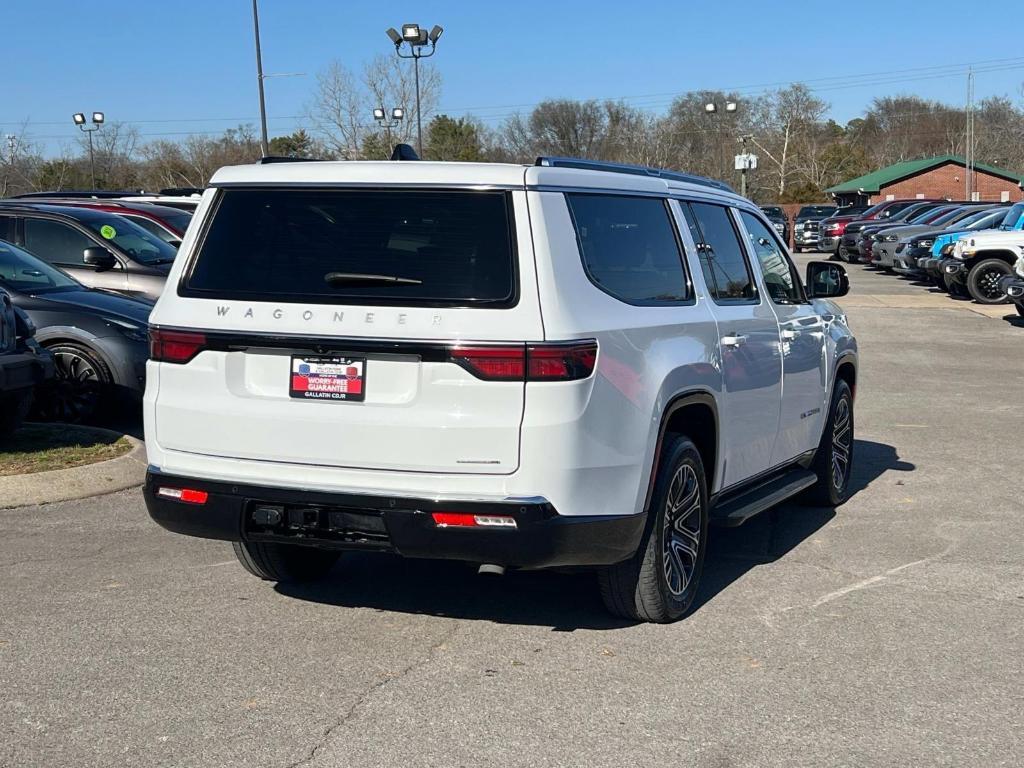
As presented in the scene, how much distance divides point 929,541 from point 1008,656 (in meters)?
1.96

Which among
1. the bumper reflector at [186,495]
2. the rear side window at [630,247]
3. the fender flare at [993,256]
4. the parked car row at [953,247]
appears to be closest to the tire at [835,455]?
the rear side window at [630,247]

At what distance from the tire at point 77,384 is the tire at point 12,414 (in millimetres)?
1136

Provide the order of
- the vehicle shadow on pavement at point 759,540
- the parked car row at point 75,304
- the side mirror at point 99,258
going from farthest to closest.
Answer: the side mirror at point 99,258 → the parked car row at point 75,304 → the vehicle shadow on pavement at point 759,540

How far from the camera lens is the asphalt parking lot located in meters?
4.18

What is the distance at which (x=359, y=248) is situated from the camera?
16.1 feet

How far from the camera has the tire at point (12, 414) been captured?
8.88 m

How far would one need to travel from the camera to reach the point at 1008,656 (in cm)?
510

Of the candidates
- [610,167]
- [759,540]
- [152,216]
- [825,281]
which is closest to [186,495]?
[610,167]


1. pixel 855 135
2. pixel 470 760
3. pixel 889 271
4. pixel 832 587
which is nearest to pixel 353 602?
pixel 470 760

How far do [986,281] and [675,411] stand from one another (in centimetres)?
2113

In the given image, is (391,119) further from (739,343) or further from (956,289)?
(739,343)

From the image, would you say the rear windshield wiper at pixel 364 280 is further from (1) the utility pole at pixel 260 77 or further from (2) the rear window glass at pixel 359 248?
(1) the utility pole at pixel 260 77

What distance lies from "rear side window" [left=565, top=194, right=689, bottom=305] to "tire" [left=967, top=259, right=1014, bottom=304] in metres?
20.5

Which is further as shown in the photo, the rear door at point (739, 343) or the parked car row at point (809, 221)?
the parked car row at point (809, 221)
